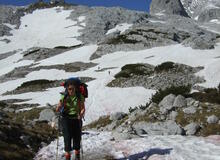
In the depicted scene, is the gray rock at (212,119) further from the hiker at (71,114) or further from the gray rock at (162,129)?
the hiker at (71,114)

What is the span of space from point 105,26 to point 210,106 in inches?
3374

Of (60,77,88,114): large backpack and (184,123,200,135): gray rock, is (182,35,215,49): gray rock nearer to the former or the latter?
(184,123,200,135): gray rock

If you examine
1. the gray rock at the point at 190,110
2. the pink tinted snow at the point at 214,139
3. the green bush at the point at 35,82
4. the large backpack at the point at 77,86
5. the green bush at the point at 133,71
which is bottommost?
the green bush at the point at 35,82

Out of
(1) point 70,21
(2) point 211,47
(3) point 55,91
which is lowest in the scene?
(3) point 55,91

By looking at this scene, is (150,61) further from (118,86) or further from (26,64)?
(26,64)

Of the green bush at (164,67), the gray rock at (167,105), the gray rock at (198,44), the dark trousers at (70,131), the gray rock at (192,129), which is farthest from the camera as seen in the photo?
the gray rock at (198,44)

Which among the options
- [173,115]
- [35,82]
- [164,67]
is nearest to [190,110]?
[173,115]

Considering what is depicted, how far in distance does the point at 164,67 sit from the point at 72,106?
124ft

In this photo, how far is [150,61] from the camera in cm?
5297

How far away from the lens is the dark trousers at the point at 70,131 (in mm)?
10398

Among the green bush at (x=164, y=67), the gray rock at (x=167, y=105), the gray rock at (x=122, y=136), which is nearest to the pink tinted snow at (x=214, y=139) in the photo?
the gray rock at (x=122, y=136)

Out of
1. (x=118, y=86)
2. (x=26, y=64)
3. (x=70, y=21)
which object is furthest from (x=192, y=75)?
(x=70, y=21)

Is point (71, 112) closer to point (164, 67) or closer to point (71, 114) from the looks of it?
point (71, 114)

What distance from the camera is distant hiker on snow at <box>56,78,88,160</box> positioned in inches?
409
